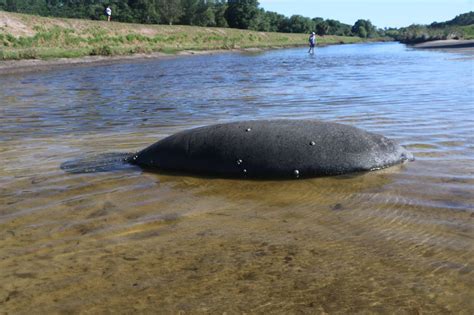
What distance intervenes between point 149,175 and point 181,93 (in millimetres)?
10991

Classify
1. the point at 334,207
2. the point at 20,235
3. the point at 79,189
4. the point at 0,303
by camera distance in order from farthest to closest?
1. the point at 79,189
2. the point at 334,207
3. the point at 20,235
4. the point at 0,303

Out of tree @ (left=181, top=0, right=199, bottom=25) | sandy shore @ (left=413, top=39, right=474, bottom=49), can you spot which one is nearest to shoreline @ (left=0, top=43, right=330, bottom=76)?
sandy shore @ (left=413, top=39, right=474, bottom=49)

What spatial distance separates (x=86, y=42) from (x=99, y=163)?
143ft

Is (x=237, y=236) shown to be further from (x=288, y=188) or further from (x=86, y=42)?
(x=86, y=42)

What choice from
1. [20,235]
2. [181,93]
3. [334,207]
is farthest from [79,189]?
[181,93]

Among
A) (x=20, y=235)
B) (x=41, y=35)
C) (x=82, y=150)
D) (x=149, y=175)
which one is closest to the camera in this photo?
(x=20, y=235)

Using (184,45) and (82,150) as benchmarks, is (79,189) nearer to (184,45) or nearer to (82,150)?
(82,150)

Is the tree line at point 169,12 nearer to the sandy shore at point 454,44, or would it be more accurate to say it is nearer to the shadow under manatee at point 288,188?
the sandy shore at point 454,44

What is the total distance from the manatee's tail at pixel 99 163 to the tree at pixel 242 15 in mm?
107012

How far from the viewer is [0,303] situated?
3348 millimetres

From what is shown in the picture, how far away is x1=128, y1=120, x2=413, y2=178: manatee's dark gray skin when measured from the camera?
599 cm

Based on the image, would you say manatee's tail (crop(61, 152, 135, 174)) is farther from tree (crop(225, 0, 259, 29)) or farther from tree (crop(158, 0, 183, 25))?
tree (crop(225, 0, 259, 29))

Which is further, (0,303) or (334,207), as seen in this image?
(334,207)

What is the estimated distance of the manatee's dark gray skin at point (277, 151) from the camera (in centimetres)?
599
